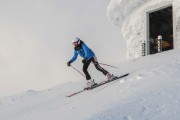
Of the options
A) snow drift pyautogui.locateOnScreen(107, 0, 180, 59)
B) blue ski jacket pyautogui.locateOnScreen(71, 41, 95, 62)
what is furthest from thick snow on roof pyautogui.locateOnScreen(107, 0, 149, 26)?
blue ski jacket pyautogui.locateOnScreen(71, 41, 95, 62)

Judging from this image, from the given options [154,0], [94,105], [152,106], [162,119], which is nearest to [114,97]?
[94,105]

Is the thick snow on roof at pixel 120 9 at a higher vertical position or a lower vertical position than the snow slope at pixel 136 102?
higher

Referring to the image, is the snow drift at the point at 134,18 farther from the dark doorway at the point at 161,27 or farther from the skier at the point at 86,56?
the skier at the point at 86,56

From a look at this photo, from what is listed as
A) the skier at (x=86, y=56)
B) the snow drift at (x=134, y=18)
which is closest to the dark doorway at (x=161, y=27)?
the snow drift at (x=134, y=18)

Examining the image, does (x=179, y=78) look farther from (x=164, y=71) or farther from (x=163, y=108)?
(x=163, y=108)

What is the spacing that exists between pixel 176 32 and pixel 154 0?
2.62 metres

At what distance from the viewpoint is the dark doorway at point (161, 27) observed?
21609mm

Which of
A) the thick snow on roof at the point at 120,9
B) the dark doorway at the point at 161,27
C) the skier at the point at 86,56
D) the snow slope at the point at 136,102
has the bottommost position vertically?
the snow slope at the point at 136,102

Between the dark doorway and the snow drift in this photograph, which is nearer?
the snow drift

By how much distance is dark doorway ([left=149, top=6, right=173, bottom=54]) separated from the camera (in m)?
21.6

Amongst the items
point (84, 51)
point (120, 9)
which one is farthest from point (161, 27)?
point (84, 51)

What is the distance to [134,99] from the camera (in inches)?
314

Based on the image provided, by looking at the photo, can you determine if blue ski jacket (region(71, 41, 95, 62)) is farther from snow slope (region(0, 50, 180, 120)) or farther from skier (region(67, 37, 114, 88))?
snow slope (region(0, 50, 180, 120))

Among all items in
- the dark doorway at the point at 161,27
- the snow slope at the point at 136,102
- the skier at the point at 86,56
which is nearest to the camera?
the snow slope at the point at 136,102
